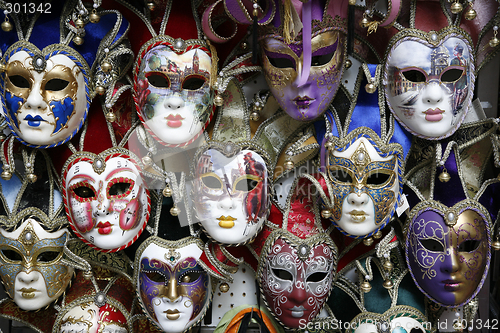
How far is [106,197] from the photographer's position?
4.94 feet

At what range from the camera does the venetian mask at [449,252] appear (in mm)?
1545

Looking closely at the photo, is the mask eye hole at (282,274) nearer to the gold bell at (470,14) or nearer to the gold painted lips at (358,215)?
the gold painted lips at (358,215)

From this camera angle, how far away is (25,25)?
1.57 m

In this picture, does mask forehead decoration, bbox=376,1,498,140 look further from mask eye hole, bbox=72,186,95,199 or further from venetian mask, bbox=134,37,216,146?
mask eye hole, bbox=72,186,95,199

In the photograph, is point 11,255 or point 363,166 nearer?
point 363,166

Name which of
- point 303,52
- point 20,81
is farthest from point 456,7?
point 20,81

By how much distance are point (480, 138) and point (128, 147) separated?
1205 mm

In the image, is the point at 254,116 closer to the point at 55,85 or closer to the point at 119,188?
the point at 119,188

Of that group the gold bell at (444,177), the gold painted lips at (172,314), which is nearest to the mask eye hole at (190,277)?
the gold painted lips at (172,314)

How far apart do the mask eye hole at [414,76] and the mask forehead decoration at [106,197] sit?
94cm

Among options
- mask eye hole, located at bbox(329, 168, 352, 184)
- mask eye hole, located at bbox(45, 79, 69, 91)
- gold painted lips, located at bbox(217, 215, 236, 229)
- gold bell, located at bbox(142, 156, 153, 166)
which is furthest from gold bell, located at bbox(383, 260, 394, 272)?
mask eye hole, located at bbox(45, 79, 69, 91)

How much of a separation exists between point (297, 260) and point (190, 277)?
372mm

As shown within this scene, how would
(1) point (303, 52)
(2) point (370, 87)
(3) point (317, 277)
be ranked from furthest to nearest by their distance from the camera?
(3) point (317, 277) → (2) point (370, 87) → (1) point (303, 52)

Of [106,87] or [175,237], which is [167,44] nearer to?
[106,87]
